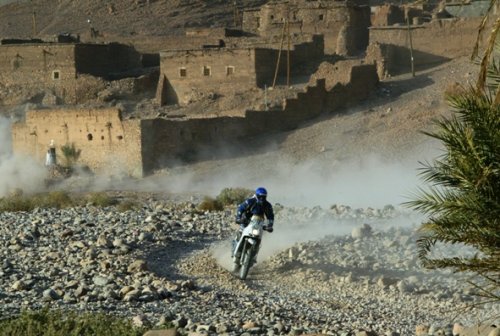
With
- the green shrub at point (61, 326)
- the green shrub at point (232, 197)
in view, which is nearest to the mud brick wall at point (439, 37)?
the green shrub at point (232, 197)

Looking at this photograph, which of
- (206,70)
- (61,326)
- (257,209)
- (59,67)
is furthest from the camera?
(59,67)

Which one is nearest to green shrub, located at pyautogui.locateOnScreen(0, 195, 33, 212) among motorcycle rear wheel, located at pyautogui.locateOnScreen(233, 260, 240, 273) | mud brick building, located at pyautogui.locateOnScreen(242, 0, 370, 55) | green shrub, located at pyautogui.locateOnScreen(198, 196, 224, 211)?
green shrub, located at pyautogui.locateOnScreen(198, 196, 224, 211)

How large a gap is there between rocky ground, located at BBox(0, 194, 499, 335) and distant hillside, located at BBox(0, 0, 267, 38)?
33.6 m

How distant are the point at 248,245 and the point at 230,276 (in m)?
0.56

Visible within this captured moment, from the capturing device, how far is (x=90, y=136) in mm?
37156

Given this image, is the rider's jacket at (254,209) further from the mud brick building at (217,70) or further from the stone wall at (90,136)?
the mud brick building at (217,70)

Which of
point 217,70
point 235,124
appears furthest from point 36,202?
point 217,70

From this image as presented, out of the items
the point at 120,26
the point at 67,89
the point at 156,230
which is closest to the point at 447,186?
the point at 156,230

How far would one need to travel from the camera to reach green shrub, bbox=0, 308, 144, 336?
13.8m

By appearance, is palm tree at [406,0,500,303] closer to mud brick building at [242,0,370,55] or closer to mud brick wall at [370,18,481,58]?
mud brick wall at [370,18,481,58]

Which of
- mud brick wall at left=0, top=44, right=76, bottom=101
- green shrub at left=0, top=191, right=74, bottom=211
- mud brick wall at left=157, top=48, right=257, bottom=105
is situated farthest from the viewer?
mud brick wall at left=0, top=44, right=76, bottom=101

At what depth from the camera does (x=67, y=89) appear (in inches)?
1750

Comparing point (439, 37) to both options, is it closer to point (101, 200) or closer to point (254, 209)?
point (101, 200)

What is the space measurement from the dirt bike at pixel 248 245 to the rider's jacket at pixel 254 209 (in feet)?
0.24
